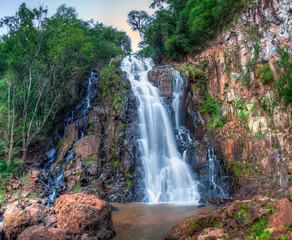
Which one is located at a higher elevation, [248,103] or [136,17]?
[136,17]

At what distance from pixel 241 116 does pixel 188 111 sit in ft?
12.7

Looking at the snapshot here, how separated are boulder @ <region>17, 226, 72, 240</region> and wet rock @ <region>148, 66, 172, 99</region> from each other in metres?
13.2

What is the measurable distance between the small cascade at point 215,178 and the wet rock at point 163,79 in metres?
6.52

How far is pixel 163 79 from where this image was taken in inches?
680

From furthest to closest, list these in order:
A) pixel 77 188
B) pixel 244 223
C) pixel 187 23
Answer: pixel 187 23
pixel 77 188
pixel 244 223

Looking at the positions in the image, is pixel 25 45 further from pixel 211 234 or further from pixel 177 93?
pixel 211 234

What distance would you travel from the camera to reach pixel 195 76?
17.2 meters

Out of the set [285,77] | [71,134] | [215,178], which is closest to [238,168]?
[215,178]

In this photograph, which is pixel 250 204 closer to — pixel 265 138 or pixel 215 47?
pixel 265 138

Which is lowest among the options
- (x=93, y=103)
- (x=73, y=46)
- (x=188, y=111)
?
(x=188, y=111)

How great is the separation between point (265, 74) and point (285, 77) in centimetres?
122

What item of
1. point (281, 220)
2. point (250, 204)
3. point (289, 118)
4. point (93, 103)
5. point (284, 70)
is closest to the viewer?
point (281, 220)

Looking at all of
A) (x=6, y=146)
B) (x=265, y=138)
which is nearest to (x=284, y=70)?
(x=265, y=138)

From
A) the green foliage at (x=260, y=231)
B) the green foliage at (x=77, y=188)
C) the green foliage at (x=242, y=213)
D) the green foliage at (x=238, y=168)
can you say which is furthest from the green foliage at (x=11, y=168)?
the green foliage at (x=238, y=168)
